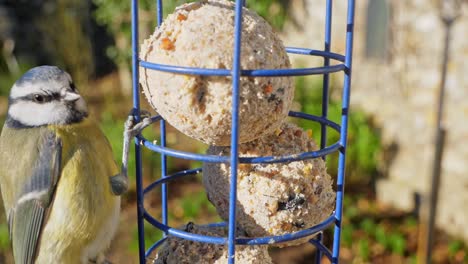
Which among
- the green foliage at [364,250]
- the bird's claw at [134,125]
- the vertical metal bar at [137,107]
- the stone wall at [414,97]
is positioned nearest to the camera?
the vertical metal bar at [137,107]

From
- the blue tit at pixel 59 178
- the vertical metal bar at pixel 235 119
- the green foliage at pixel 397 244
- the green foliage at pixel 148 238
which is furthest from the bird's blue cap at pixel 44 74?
the green foliage at pixel 397 244

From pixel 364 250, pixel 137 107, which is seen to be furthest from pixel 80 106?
pixel 364 250

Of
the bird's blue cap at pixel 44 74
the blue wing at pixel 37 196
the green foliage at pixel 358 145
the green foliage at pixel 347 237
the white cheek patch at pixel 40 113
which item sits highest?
the bird's blue cap at pixel 44 74

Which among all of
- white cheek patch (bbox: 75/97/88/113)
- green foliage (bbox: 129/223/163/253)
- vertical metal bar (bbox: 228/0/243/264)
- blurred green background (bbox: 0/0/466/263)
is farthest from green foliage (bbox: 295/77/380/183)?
vertical metal bar (bbox: 228/0/243/264)

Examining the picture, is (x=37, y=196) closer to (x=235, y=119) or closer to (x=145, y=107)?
(x=235, y=119)

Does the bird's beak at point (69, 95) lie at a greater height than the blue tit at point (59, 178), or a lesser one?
greater

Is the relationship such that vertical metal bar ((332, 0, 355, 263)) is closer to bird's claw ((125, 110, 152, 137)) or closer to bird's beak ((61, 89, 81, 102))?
bird's claw ((125, 110, 152, 137))

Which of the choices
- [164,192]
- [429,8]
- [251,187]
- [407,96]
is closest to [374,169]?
[407,96]

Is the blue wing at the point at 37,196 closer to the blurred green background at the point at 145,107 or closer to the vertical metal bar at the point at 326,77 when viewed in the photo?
the blurred green background at the point at 145,107
